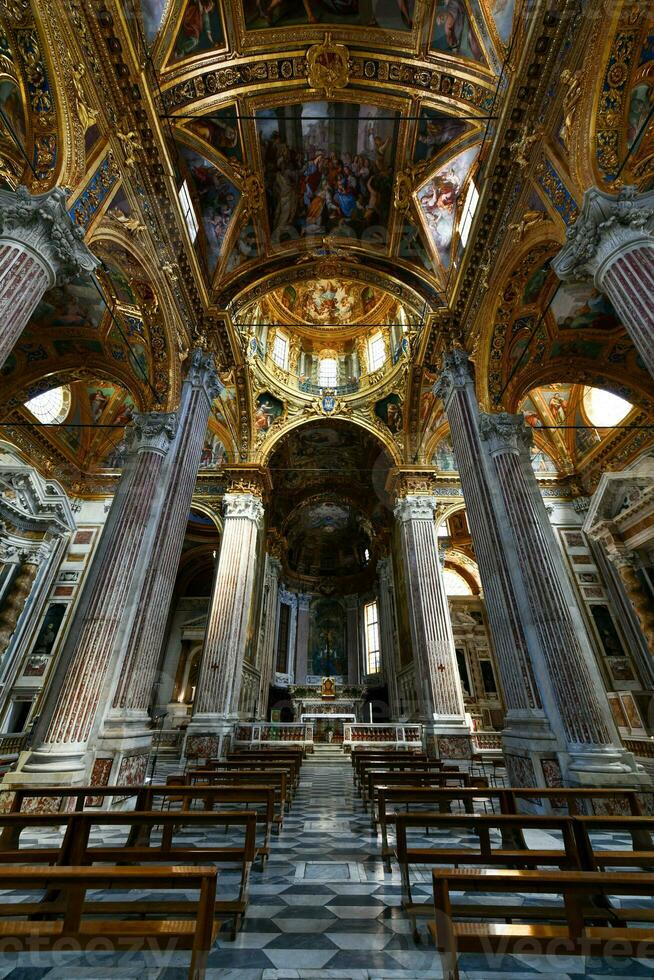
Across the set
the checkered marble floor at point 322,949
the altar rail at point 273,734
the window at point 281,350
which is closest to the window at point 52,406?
the window at point 281,350

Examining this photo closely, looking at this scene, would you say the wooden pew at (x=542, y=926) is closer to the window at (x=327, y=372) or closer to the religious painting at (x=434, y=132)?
the religious painting at (x=434, y=132)

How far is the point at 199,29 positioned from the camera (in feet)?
29.2

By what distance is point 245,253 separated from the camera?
12.6 m

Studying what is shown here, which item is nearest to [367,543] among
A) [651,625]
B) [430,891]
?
[651,625]

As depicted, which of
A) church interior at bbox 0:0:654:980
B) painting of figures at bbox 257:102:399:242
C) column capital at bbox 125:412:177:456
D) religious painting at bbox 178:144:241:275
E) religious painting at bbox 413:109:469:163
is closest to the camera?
church interior at bbox 0:0:654:980

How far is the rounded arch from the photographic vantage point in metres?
18.3

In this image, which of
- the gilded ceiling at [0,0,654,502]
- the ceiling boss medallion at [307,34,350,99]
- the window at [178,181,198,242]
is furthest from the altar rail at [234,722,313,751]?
the ceiling boss medallion at [307,34,350,99]

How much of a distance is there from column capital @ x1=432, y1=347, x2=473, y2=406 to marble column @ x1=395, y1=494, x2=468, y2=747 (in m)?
5.82

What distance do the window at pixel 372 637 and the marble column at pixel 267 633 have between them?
6.01m

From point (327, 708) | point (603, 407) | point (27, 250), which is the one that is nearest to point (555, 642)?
point (27, 250)

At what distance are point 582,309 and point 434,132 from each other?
18.5 feet

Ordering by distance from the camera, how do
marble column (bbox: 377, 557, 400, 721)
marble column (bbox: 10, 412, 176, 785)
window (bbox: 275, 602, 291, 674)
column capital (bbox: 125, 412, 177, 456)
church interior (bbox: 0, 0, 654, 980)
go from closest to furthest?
church interior (bbox: 0, 0, 654, 980) < marble column (bbox: 10, 412, 176, 785) < column capital (bbox: 125, 412, 177, 456) < marble column (bbox: 377, 557, 400, 721) < window (bbox: 275, 602, 291, 674)

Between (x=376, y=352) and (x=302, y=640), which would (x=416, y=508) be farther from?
(x=302, y=640)

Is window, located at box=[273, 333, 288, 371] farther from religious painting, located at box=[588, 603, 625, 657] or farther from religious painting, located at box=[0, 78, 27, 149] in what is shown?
religious painting, located at box=[588, 603, 625, 657]
